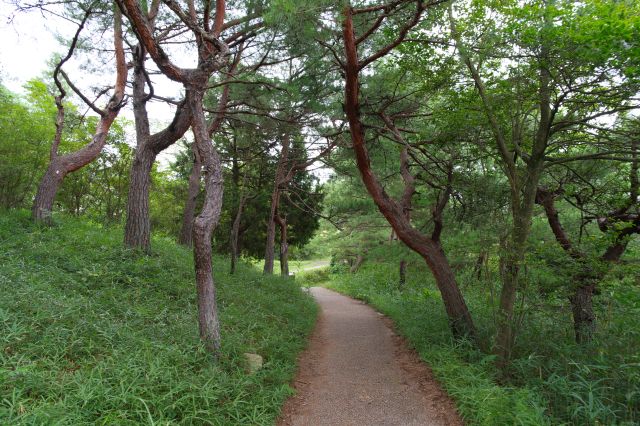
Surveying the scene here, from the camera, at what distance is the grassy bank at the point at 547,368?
3.47m

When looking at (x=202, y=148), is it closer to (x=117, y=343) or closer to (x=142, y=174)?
(x=117, y=343)

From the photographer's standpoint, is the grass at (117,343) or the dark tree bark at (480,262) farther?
the dark tree bark at (480,262)

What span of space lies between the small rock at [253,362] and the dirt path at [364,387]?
0.56 metres

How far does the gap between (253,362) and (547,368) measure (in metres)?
3.70

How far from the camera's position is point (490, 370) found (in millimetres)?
4797

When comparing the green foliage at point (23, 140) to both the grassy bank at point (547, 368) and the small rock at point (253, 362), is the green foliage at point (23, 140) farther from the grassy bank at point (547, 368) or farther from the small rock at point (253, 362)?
the grassy bank at point (547, 368)

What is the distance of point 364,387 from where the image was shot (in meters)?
4.66

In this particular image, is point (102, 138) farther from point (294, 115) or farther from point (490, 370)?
point (490, 370)

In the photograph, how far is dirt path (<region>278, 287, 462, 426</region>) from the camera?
3844 millimetres

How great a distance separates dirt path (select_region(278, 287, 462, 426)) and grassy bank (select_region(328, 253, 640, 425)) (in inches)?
10.5

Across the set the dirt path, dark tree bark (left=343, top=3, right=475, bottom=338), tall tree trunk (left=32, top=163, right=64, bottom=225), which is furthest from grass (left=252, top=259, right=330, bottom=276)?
dark tree bark (left=343, top=3, right=475, bottom=338)

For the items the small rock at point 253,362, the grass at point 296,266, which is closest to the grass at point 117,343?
the small rock at point 253,362

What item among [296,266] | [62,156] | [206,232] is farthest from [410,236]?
[296,266]

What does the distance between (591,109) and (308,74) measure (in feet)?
14.2
